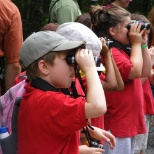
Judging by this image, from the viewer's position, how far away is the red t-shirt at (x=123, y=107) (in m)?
3.89

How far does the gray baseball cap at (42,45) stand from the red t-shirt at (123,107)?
53.1 inches

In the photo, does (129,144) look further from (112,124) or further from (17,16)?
(17,16)

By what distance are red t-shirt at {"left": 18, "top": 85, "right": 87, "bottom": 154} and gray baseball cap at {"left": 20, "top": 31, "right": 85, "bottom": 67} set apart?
176 millimetres

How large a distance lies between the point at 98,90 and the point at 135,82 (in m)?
1.60

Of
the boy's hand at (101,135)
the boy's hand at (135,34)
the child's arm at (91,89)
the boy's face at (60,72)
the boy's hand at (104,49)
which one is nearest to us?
the child's arm at (91,89)

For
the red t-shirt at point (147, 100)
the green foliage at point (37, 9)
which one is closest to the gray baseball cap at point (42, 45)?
the red t-shirt at point (147, 100)

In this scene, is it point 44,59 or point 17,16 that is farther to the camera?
point 17,16

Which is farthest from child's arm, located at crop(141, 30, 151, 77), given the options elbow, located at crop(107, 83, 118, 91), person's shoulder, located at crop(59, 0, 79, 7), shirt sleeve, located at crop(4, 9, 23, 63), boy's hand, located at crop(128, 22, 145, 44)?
person's shoulder, located at crop(59, 0, 79, 7)

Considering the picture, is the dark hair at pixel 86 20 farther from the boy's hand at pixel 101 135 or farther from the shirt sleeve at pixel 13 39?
the boy's hand at pixel 101 135

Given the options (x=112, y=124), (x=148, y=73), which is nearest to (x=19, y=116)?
(x=112, y=124)

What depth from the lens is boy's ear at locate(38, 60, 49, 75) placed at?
8.39ft

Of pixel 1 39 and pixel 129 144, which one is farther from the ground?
pixel 1 39

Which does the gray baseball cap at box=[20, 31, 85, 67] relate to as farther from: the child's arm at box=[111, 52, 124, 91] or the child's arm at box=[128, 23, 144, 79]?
the child's arm at box=[128, 23, 144, 79]

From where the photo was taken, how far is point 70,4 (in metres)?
5.99
